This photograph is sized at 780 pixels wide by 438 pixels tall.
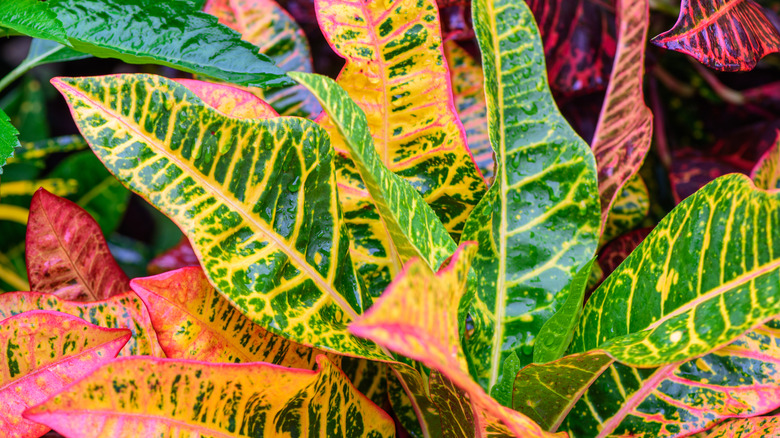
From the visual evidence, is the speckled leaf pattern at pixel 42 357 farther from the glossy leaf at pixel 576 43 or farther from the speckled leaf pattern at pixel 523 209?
the glossy leaf at pixel 576 43

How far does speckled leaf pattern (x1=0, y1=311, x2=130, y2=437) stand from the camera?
41 centimetres

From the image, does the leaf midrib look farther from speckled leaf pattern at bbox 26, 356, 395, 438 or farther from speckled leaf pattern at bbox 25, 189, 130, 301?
speckled leaf pattern at bbox 25, 189, 130, 301

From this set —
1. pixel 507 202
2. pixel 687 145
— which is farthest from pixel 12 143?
pixel 687 145

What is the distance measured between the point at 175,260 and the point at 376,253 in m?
0.33

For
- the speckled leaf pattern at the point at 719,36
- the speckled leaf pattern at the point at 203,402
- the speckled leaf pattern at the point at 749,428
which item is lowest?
the speckled leaf pattern at the point at 749,428

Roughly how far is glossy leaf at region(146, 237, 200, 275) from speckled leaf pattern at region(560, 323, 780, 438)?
18.4 inches

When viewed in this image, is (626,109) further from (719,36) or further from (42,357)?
(42,357)

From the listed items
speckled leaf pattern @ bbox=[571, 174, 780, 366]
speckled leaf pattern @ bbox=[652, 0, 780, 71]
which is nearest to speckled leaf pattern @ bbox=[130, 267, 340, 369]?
speckled leaf pattern @ bbox=[571, 174, 780, 366]

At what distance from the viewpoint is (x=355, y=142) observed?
34cm

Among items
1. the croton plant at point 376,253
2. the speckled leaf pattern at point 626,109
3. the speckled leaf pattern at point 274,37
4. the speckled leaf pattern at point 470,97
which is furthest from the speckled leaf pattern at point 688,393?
the speckled leaf pattern at point 274,37

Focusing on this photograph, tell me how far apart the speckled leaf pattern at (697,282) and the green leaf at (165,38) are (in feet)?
0.98

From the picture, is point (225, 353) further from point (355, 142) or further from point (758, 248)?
point (758, 248)

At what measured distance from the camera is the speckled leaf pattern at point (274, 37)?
0.60m

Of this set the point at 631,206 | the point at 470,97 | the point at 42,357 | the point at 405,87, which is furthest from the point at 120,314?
the point at 631,206
